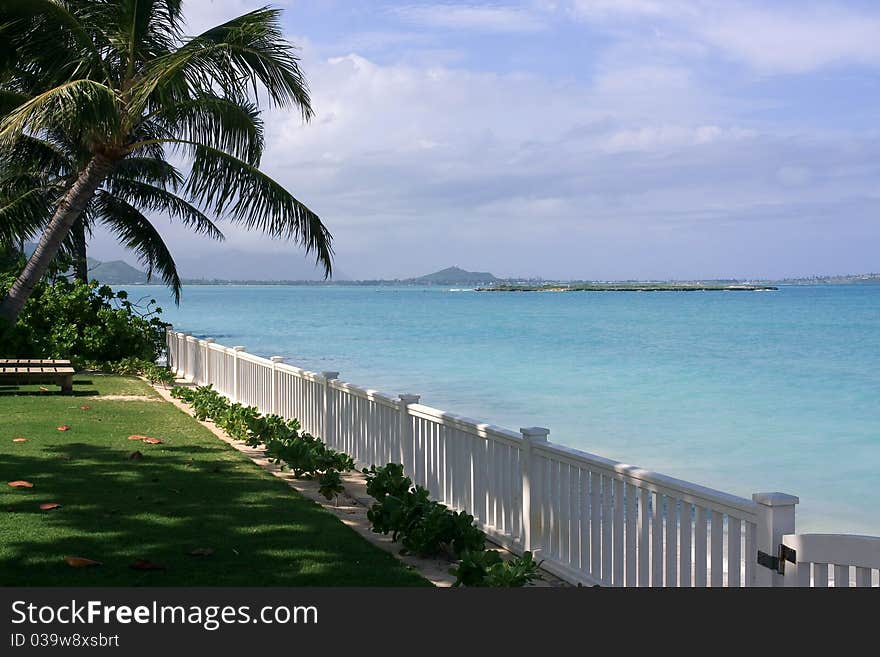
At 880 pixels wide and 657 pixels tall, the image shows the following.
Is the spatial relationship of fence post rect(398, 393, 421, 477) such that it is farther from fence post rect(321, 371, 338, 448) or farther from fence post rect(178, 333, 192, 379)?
fence post rect(178, 333, 192, 379)

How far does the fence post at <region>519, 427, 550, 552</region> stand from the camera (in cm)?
625

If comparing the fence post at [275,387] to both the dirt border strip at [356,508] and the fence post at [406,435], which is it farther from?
the fence post at [406,435]

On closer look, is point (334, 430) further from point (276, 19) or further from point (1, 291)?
point (1, 291)

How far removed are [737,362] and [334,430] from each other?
3312 centimetres

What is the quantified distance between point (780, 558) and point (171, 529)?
4.45 meters

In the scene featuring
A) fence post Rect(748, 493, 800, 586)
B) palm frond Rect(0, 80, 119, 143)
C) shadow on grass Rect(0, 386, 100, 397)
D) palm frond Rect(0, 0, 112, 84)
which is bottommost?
shadow on grass Rect(0, 386, 100, 397)

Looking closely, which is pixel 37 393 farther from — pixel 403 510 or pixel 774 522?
pixel 774 522

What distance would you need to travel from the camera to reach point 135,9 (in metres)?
13.2

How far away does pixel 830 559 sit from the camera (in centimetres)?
396

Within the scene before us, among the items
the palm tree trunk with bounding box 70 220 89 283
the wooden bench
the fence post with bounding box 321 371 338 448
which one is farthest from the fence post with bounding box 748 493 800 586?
the palm tree trunk with bounding box 70 220 89 283

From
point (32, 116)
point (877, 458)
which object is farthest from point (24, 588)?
point (877, 458)

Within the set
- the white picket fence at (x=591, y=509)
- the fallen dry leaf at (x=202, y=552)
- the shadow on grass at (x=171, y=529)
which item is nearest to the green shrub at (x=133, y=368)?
the shadow on grass at (x=171, y=529)

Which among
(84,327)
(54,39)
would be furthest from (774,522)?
(84,327)

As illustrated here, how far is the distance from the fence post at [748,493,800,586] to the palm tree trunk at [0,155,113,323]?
12.5 meters
